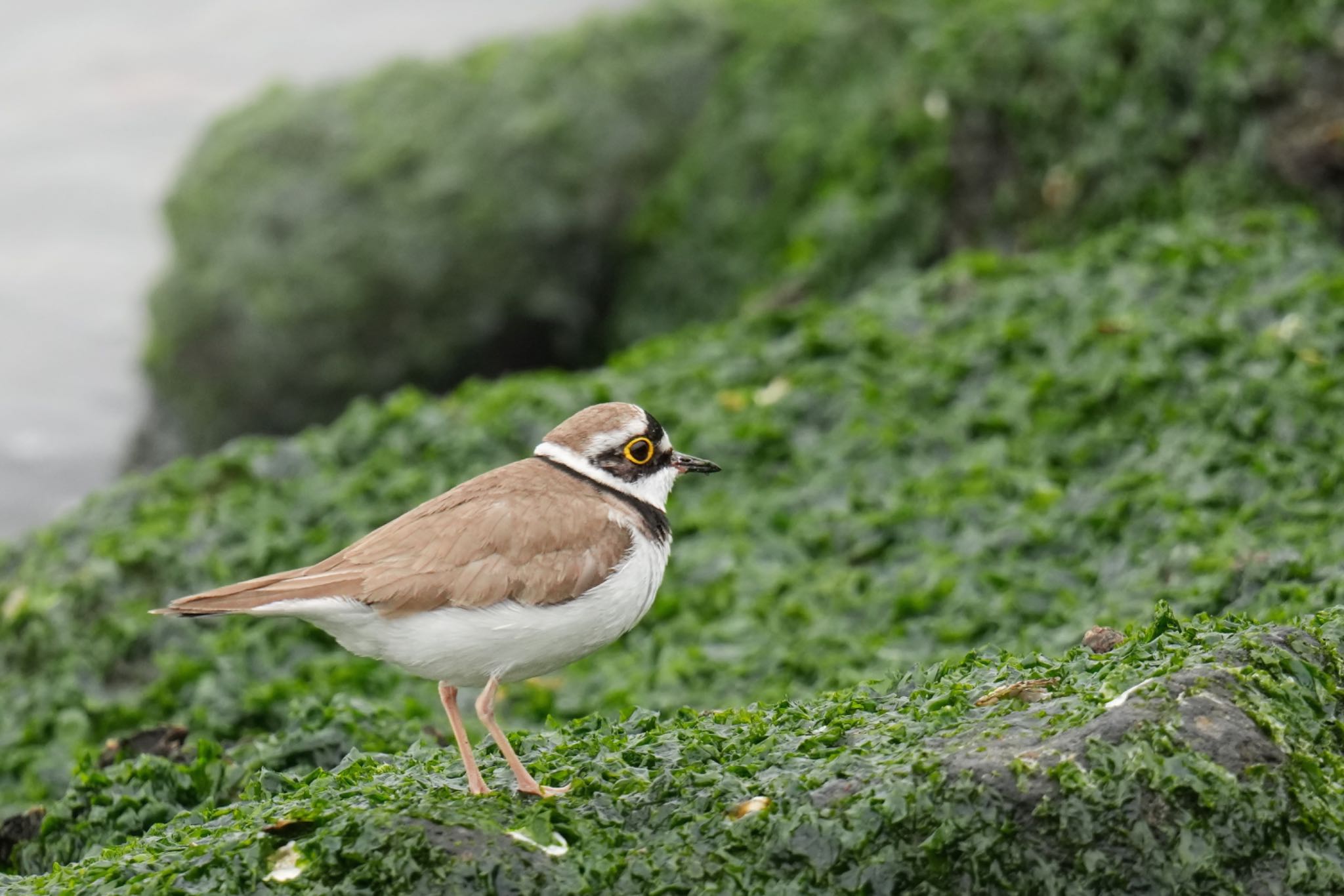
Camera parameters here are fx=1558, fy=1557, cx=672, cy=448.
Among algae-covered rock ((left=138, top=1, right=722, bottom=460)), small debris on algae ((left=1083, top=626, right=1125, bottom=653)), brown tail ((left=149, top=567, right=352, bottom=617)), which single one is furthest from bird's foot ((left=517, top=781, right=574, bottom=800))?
algae-covered rock ((left=138, top=1, right=722, bottom=460))

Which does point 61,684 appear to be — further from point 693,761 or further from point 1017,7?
point 1017,7

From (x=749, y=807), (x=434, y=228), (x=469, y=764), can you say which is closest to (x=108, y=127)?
(x=434, y=228)

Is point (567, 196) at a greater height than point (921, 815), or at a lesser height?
lesser

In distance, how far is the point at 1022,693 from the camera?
16.0 ft

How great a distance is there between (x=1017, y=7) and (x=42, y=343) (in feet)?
48.4

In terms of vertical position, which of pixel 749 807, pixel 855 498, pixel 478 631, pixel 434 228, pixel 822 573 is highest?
pixel 478 631

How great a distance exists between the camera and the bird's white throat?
5598 millimetres

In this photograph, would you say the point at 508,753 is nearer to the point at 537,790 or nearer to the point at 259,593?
the point at 537,790

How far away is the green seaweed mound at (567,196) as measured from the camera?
41.2 feet

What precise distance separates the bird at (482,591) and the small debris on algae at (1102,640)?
1522 millimetres

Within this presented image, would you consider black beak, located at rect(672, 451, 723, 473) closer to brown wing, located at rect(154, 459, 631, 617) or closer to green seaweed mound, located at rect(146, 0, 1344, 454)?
brown wing, located at rect(154, 459, 631, 617)

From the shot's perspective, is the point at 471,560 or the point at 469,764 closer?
the point at 469,764

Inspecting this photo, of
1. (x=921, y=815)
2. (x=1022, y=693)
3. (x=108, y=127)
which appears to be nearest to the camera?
(x=921, y=815)

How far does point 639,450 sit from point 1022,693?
1.61m
